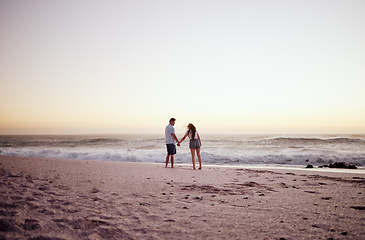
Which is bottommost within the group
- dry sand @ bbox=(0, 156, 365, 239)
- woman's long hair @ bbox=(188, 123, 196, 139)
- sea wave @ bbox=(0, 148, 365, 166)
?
sea wave @ bbox=(0, 148, 365, 166)

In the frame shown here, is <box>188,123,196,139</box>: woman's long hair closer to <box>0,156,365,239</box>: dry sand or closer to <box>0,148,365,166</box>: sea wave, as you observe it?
<box>0,156,365,239</box>: dry sand

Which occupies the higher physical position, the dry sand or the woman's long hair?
the woman's long hair

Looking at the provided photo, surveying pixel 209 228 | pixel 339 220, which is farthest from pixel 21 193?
pixel 339 220

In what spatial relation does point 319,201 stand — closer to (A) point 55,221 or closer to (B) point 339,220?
(B) point 339,220

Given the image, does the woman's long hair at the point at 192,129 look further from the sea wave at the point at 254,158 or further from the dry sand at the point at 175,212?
the sea wave at the point at 254,158

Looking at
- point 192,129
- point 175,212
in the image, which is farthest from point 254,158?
point 175,212

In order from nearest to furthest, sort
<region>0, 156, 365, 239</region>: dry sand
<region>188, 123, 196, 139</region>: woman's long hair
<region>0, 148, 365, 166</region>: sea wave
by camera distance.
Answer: <region>0, 156, 365, 239</region>: dry sand, <region>188, 123, 196, 139</region>: woman's long hair, <region>0, 148, 365, 166</region>: sea wave

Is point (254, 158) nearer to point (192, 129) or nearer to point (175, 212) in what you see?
point (192, 129)

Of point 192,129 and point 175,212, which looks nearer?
point 175,212

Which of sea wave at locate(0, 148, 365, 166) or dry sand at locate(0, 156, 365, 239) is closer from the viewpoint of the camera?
dry sand at locate(0, 156, 365, 239)

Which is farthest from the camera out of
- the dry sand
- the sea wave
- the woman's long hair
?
the sea wave

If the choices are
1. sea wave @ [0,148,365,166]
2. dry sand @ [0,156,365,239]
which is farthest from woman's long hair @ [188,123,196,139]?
sea wave @ [0,148,365,166]

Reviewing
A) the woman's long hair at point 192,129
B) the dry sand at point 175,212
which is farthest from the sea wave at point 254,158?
the dry sand at point 175,212

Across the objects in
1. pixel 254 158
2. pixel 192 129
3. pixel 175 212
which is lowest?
pixel 254 158
